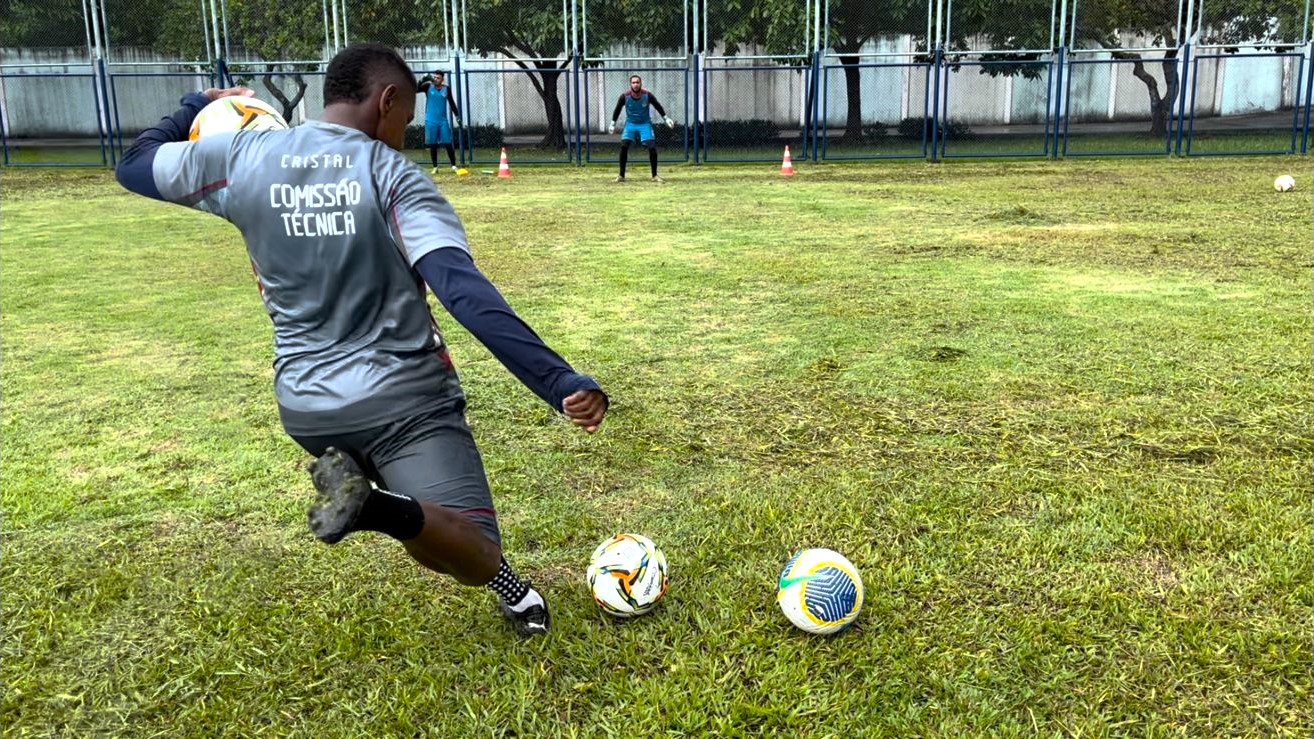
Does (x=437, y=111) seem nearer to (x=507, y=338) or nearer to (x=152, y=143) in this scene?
(x=152, y=143)

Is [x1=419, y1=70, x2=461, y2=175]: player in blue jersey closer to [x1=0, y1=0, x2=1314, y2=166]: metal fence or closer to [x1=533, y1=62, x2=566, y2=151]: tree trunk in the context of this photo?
[x1=0, y1=0, x2=1314, y2=166]: metal fence

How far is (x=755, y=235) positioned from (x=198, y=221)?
6.99m

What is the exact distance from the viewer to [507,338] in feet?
8.11

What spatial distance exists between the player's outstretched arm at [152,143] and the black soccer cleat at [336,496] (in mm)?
1028

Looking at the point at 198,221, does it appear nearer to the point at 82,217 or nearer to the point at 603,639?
the point at 82,217

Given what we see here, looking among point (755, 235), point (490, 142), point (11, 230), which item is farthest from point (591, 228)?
point (490, 142)

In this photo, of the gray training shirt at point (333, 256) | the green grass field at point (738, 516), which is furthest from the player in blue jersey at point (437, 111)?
the gray training shirt at point (333, 256)

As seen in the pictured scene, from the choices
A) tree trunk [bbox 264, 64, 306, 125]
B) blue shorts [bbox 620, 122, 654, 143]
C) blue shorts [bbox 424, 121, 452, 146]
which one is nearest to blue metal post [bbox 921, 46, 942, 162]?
blue shorts [bbox 620, 122, 654, 143]

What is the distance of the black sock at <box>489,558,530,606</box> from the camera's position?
10.2 ft

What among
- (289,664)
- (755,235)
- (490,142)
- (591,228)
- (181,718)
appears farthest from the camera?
(490,142)

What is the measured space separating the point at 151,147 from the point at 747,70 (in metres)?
20.7

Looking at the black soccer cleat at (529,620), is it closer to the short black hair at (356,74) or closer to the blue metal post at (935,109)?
the short black hair at (356,74)

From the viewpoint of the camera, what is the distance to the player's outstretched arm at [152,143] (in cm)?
296

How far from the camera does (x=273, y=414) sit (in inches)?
209
